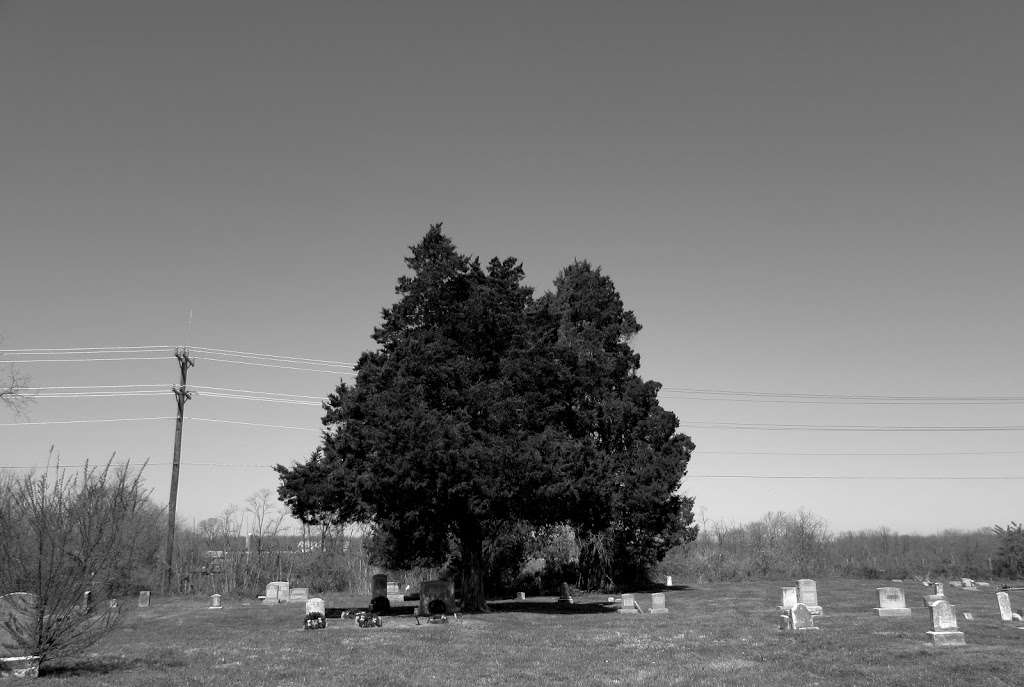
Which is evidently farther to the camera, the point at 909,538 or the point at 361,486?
the point at 909,538

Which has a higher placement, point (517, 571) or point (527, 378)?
point (527, 378)

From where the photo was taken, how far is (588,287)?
173 feet

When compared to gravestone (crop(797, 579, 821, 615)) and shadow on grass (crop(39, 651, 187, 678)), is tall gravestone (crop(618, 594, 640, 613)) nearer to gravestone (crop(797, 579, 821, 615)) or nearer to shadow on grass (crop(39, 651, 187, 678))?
gravestone (crop(797, 579, 821, 615))

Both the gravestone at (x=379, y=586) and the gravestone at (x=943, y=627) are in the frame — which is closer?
the gravestone at (x=943, y=627)

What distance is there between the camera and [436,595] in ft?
104

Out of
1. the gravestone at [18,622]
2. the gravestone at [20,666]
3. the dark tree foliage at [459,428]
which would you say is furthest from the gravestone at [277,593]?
the gravestone at [20,666]

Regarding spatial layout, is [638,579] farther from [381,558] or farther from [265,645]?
[265,645]

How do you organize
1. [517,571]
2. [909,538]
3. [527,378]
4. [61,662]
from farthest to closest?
[909,538], [517,571], [527,378], [61,662]

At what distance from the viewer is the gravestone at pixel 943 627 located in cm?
2105

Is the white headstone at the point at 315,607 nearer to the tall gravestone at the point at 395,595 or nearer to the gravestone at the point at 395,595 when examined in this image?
the gravestone at the point at 395,595

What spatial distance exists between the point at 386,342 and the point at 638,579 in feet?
93.2

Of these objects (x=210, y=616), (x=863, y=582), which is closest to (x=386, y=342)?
(x=210, y=616)

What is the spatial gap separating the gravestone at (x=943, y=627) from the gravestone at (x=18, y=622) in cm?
2250

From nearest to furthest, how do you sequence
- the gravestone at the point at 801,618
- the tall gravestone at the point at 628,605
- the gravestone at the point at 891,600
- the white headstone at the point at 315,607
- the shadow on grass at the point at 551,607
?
the gravestone at the point at 801,618 → the white headstone at the point at 315,607 → the gravestone at the point at 891,600 → the tall gravestone at the point at 628,605 → the shadow on grass at the point at 551,607
